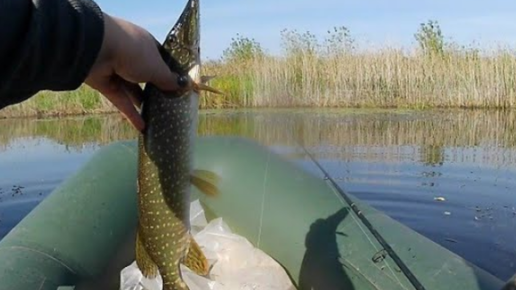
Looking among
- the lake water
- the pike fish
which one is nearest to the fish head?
the pike fish

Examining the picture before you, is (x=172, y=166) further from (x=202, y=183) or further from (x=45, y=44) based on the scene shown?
(x=45, y=44)

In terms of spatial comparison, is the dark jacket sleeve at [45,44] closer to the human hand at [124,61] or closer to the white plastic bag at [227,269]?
the human hand at [124,61]

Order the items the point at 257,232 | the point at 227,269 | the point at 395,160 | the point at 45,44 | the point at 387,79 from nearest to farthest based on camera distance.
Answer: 1. the point at 45,44
2. the point at 227,269
3. the point at 257,232
4. the point at 395,160
5. the point at 387,79

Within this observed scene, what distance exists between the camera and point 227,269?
124 inches

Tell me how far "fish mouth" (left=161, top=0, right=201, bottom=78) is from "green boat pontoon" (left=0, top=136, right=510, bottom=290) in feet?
3.03

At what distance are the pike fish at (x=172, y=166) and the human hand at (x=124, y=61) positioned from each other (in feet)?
0.63

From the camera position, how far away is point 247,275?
119 inches

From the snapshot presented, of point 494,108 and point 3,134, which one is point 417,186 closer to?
point 494,108

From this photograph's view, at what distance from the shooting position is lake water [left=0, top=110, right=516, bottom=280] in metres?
4.84

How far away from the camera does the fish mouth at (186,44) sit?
1.52 m

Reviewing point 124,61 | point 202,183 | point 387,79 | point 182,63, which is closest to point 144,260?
point 202,183

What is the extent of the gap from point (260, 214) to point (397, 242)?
3.12 ft

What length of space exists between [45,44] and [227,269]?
244 centimetres

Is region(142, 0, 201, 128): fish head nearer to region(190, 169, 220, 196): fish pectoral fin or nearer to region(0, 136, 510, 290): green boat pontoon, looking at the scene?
region(190, 169, 220, 196): fish pectoral fin
